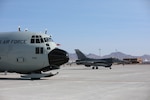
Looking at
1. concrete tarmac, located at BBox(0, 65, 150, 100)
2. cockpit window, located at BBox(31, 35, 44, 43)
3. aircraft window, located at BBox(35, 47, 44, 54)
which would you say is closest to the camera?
concrete tarmac, located at BBox(0, 65, 150, 100)

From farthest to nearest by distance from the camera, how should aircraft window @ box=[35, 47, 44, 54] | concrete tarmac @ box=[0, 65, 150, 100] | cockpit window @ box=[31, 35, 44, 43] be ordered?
cockpit window @ box=[31, 35, 44, 43] < aircraft window @ box=[35, 47, 44, 54] < concrete tarmac @ box=[0, 65, 150, 100]

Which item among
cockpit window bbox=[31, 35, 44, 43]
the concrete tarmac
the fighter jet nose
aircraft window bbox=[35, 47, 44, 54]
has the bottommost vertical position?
the concrete tarmac

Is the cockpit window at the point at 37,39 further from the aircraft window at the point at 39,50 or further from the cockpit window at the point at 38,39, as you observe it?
the aircraft window at the point at 39,50

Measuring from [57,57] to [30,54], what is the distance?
218 centimetres

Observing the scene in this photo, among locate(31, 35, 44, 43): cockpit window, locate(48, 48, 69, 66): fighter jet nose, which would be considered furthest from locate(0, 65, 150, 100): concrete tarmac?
locate(31, 35, 44, 43): cockpit window

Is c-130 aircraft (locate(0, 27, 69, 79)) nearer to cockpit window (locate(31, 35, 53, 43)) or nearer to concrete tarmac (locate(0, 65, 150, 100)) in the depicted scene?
cockpit window (locate(31, 35, 53, 43))

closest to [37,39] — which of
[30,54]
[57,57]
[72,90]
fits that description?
[30,54]

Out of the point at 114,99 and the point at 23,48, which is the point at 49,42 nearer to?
the point at 23,48

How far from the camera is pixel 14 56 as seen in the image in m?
25.0

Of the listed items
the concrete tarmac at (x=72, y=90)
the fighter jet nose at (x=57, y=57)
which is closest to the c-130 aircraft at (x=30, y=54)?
the fighter jet nose at (x=57, y=57)

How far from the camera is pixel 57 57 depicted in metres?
24.8

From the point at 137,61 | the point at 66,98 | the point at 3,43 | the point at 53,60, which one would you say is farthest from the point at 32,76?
the point at 137,61

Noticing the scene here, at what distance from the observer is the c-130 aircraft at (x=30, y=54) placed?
24641mm

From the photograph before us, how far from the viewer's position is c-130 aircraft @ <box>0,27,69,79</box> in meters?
24.6
